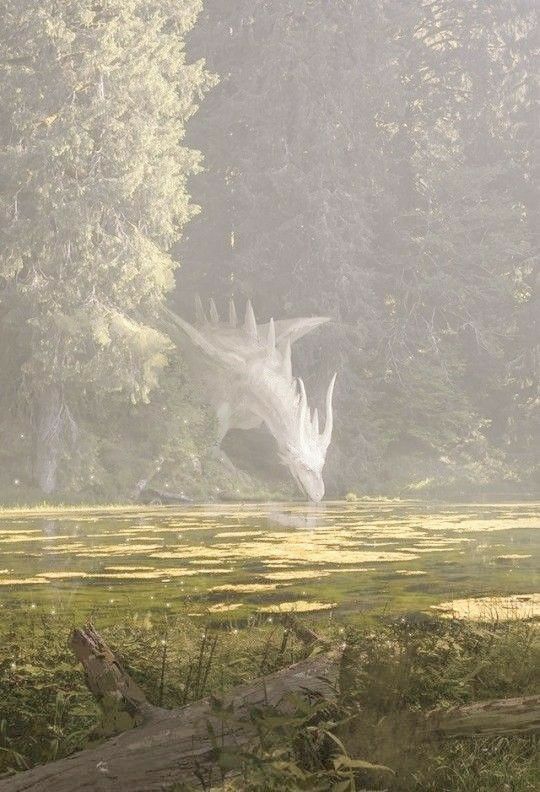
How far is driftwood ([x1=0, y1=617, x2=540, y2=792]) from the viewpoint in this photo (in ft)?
11.3

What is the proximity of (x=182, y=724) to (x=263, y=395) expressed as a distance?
1968 cm

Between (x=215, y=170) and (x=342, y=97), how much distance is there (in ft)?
10.9

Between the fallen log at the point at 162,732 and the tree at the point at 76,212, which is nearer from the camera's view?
the fallen log at the point at 162,732

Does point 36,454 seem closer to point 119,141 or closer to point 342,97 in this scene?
point 119,141

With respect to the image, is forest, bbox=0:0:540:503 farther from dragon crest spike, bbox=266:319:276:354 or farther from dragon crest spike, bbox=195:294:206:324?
dragon crest spike, bbox=266:319:276:354

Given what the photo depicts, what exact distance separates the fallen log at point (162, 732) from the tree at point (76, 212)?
15365mm

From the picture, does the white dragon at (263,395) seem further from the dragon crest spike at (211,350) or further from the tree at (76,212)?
the tree at (76,212)

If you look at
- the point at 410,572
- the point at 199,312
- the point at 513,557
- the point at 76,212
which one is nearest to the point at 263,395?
the point at 199,312

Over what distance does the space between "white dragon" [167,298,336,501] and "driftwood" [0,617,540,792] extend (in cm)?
1800

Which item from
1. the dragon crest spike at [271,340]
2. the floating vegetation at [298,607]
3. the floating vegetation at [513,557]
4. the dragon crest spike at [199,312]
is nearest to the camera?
the floating vegetation at [298,607]

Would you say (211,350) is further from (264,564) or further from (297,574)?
(297,574)

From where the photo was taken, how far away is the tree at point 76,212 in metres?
19.4

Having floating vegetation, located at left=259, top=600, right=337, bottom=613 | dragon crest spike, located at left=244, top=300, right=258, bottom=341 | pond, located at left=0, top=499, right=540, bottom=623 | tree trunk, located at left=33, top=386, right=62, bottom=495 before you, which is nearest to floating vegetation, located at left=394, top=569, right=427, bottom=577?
pond, located at left=0, top=499, right=540, bottom=623

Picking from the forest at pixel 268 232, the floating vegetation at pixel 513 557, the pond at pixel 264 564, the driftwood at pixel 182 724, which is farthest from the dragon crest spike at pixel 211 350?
the driftwood at pixel 182 724
